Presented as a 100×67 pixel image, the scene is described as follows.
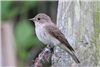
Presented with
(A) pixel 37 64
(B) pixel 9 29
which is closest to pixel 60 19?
(A) pixel 37 64

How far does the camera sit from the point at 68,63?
115 inches

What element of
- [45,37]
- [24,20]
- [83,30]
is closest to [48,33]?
[45,37]

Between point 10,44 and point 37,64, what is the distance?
2413 millimetres

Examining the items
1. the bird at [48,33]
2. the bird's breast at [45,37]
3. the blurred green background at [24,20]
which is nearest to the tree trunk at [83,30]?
the bird at [48,33]

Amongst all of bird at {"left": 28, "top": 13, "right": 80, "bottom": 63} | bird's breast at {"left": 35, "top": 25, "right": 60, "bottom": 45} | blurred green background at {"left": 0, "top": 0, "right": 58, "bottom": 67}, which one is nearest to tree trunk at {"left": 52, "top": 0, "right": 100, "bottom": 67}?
bird at {"left": 28, "top": 13, "right": 80, "bottom": 63}

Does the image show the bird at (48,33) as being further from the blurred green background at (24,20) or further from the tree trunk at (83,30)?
the blurred green background at (24,20)

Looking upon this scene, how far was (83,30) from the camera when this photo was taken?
2873 mm

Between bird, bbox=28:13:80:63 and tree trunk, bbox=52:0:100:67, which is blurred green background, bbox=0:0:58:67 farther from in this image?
tree trunk, bbox=52:0:100:67

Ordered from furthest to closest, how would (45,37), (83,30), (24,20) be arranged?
(24,20) → (45,37) → (83,30)

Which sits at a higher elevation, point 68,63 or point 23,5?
point 23,5

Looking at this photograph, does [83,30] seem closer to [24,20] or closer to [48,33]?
[48,33]

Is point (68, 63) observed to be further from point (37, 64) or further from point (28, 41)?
point (28, 41)

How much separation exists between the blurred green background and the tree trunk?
5.32 feet

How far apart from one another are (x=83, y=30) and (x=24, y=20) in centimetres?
204
